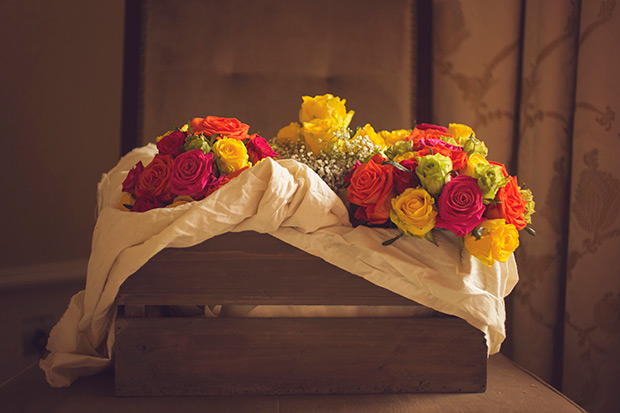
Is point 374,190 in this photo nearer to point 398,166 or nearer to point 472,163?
point 398,166

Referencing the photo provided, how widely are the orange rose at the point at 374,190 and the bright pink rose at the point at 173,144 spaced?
33 cm

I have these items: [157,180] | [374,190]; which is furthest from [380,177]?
[157,180]

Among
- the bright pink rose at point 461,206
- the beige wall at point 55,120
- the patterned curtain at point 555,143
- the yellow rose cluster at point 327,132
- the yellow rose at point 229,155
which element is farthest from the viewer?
the beige wall at point 55,120

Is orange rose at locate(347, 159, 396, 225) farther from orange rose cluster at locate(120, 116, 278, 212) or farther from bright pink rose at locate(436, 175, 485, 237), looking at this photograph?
orange rose cluster at locate(120, 116, 278, 212)

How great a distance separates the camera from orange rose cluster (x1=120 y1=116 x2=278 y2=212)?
74cm

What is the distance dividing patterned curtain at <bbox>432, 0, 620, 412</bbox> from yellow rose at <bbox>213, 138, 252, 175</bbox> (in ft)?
2.59

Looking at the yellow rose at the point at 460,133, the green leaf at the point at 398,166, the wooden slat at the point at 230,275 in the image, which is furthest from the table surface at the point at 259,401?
the yellow rose at the point at 460,133

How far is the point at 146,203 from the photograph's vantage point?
2.51 feet

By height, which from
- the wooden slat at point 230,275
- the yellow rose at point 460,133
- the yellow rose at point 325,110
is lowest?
the wooden slat at point 230,275

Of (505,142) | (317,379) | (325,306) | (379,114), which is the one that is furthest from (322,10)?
(317,379)

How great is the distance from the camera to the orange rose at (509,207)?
0.70 m

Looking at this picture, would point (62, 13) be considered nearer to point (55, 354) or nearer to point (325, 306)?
point (55, 354)

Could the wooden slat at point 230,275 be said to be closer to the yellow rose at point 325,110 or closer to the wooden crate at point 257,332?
the wooden crate at point 257,332

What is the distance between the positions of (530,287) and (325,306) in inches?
28.5
